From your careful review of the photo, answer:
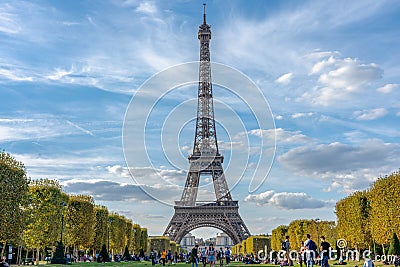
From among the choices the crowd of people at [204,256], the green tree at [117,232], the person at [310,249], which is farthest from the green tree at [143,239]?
the person at [310,249]

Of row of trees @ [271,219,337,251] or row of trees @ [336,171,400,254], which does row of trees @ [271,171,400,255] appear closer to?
row of trees @ [336,171,400,254]

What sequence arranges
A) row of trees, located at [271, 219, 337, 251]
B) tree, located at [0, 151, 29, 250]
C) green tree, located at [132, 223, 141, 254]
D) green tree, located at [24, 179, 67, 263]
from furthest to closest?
1. green tree, located at [132, 223, 141, 254]
2. row of trees, located at [271, 219, 337, 251]
3. green tree, located at [24, 179, 67, 263]
4. tree, located at [0, 151, 29, 250]

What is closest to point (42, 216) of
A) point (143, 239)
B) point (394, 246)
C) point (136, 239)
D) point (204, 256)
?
point (204, 256)

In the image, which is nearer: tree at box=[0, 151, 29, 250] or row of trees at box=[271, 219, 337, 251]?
tree at box=[0, 151, 29, 250]

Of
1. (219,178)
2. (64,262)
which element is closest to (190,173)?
(219,178)

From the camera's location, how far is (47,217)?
47469 mm

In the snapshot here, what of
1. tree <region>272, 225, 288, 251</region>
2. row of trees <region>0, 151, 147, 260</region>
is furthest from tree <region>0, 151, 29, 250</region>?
tree <region>272, 225, 288, 251</region>

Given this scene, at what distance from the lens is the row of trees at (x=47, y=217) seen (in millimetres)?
38188

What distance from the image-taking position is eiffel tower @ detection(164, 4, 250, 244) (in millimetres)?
91438

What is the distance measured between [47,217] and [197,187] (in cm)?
5040

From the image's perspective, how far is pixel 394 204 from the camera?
145 feet

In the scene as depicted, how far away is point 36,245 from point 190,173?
49.3 m

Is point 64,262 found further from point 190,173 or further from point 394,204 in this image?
point 190,173

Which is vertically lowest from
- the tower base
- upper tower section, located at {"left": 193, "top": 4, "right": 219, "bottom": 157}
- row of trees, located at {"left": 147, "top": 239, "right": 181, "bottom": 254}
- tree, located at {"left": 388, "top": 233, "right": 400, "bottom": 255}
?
tree, located at {"left": 388, "top": 233, "right": 400, "bottom": 255}
